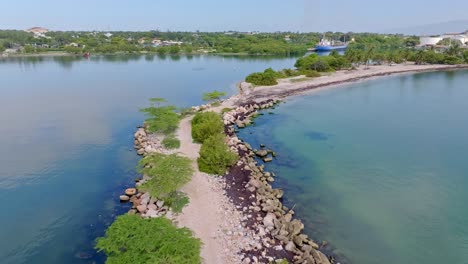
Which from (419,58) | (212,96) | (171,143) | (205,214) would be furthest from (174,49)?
(205,214)

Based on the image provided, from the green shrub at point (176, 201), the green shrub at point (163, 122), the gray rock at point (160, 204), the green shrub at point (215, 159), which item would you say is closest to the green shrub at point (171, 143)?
the green shrub at point (163, 122)

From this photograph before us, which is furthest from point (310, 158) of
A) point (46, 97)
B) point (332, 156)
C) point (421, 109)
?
point (46, 97)

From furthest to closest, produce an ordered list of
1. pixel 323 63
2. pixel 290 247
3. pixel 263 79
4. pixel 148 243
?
pixel 323 63
pixel 263 79
pixel 290 247
pixel 148 243

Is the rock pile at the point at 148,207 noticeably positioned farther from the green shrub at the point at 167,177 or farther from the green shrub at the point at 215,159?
the green shrub at the point at 215,159

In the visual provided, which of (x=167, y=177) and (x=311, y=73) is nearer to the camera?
(x=167, y=177)

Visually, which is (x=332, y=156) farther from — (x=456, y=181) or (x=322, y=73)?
(x=322, y=73)

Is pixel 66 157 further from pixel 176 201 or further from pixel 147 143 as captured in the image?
pixel 176 201
